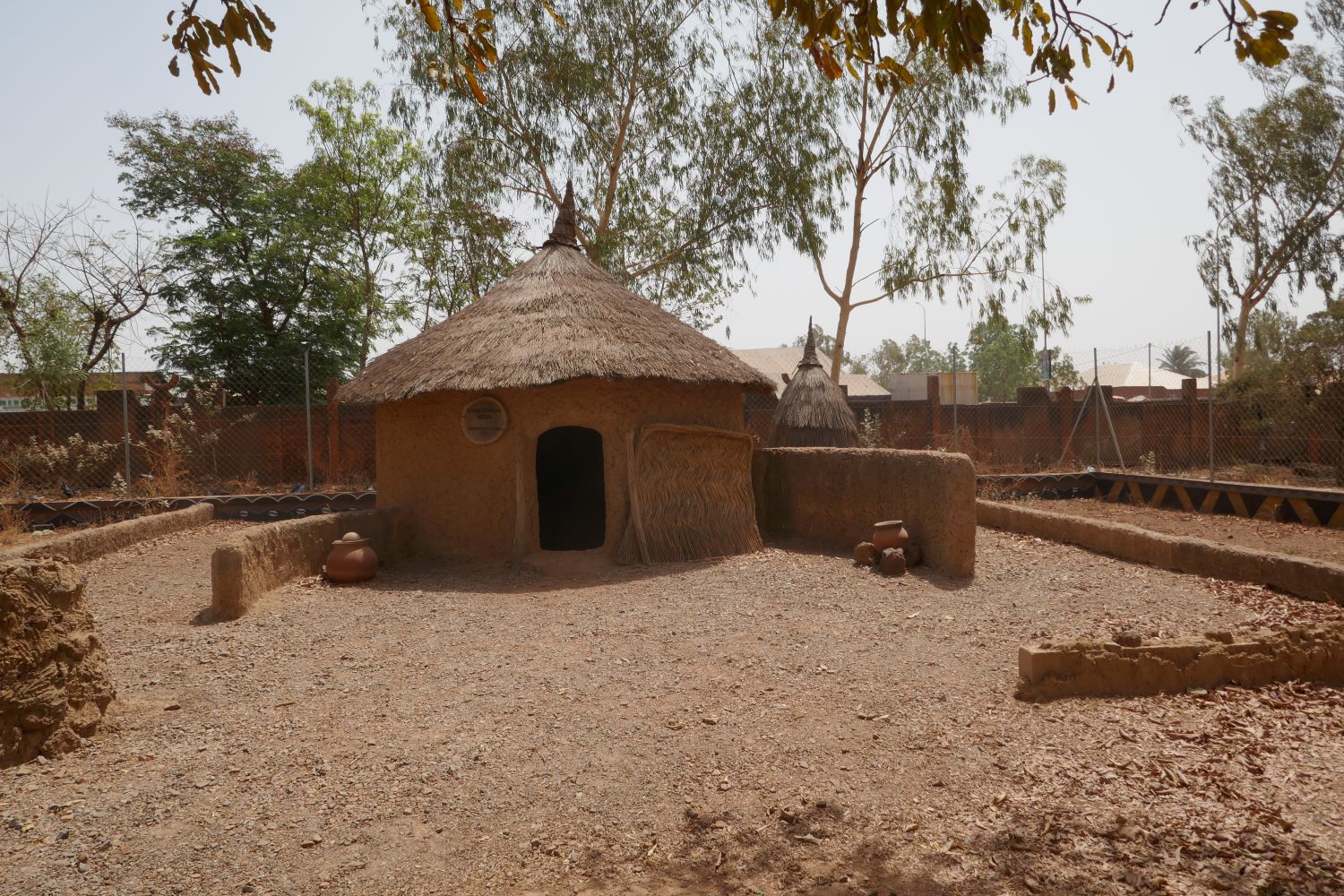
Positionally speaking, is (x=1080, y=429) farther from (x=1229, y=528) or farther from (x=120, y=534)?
(x=120, y=534)

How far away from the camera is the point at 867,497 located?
8102 mm

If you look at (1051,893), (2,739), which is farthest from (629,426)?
(1051,893)

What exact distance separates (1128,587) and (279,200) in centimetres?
1820

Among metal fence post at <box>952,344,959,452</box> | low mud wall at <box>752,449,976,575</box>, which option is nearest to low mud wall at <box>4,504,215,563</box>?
low mud wall at <box>752,449,976,575</box>

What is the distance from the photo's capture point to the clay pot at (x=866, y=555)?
7477mm

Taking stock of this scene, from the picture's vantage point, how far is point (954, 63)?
2840 mm

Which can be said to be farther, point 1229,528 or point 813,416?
point 813,416

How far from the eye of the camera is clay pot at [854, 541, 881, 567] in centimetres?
748

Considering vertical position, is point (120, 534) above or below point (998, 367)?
below

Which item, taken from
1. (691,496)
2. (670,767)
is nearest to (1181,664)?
(670,767)

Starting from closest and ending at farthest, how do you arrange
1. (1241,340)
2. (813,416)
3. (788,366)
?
(813,416), (1241,340), (788,366)

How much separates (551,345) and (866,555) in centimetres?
343

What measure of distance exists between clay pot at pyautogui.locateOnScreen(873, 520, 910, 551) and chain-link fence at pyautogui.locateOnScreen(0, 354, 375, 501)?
8543 mm

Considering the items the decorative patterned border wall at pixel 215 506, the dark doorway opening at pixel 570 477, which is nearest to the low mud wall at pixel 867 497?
the dark doorway opening at pixel 570 477
